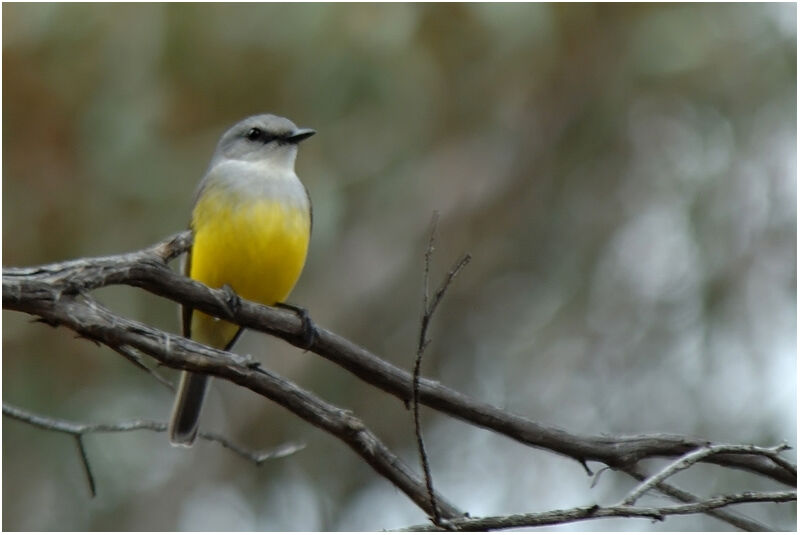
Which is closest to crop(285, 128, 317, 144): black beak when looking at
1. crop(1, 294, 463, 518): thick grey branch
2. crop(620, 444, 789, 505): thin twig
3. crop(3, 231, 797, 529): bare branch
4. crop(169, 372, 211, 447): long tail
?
crop(169, 372, 211, 447): long tail

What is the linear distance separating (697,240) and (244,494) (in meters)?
3.16

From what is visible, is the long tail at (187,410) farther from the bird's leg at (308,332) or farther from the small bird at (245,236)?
the bird's leg at (308,332)

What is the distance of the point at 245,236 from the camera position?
397 centimetres

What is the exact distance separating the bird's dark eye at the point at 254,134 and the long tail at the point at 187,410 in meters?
0.92

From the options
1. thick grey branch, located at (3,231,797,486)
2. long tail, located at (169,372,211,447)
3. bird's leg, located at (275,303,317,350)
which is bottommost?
thick grey branch, located at (3,231,797,486)

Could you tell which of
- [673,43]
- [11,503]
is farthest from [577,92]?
[11,503]

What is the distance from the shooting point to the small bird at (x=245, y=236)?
3.96m

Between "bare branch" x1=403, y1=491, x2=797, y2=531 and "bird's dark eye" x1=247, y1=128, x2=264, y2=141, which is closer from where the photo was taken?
"bare branch" x1=403, y1=491, x2=797, y2=531

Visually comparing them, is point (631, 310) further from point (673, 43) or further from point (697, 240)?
point (673, 43)

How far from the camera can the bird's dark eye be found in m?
4.58

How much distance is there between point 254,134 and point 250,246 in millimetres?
783

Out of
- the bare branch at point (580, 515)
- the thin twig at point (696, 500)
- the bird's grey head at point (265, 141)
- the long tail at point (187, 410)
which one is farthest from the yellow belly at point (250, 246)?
the bare branch at point (580, 515)

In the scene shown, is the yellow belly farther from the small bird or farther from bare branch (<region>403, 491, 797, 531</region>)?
bare branch (<region>403, 491, 797, 531</region>)

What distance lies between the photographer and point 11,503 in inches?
282
